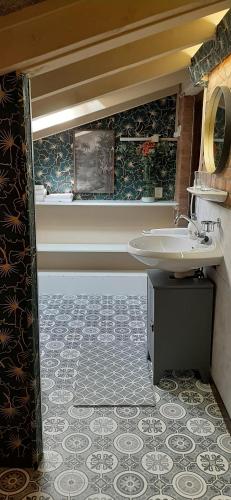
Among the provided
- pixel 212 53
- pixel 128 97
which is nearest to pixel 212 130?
pixel 212 53

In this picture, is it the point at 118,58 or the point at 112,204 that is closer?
→ the point at 118,58

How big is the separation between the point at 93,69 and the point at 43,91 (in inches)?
12.2

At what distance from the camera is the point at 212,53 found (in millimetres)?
2479

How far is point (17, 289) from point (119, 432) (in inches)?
39.2

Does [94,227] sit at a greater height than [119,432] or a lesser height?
greater

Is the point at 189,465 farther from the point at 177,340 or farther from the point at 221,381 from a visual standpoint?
the point at 177,340

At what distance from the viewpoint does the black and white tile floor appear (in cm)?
Result: 174

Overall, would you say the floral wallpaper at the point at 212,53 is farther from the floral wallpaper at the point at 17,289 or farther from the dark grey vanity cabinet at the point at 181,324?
the dark grey vanity cabinet at the point at 181,324

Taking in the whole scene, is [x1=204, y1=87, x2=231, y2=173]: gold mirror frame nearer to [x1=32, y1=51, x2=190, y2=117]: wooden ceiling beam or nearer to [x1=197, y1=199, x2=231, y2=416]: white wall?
[x1=197, y1=199, x2=231, y2=416]: white wall

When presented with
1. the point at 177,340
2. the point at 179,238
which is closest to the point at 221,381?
the point at 177,340

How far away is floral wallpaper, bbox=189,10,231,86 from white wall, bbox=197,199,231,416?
2.86 ft

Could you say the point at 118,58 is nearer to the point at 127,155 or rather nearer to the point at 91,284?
the point at 127,155

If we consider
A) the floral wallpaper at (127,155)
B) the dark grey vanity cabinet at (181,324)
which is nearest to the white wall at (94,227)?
the floral wallpaper at (127,155)

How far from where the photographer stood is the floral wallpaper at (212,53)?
7.04 ft
